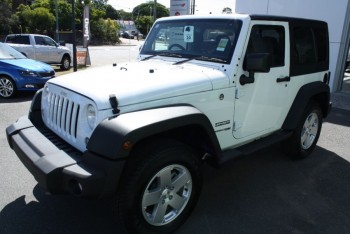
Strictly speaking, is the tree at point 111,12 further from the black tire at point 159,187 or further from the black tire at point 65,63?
the black tire at point 159,187

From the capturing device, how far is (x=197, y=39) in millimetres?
3742

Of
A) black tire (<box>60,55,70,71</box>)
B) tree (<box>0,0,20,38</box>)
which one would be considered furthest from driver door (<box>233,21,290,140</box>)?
tree (<box>0,0,20,38</box>)

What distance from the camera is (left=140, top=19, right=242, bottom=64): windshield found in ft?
11.4

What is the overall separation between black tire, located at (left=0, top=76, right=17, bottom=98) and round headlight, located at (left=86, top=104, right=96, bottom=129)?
21.0ft

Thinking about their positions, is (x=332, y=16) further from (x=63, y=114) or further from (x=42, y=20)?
(x=42, y=20)

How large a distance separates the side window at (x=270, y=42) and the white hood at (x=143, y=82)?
59 centimetres

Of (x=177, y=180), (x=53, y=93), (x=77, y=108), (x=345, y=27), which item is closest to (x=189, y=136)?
(x=177, y=180)

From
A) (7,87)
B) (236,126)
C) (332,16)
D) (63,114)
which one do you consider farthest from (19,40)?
(236,126)

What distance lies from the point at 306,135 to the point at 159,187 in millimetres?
2847

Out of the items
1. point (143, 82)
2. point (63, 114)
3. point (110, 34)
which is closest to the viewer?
point (143, 82)

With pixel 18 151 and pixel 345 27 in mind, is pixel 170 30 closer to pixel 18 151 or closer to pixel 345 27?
pixel 18 151

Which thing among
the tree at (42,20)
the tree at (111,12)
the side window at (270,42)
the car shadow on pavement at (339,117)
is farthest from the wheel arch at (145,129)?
the tree at (111,12)

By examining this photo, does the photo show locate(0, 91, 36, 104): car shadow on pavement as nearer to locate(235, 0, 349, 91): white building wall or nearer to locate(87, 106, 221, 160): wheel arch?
locate(87, 106, 221, 160): wheel arch

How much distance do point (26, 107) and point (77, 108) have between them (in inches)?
207
